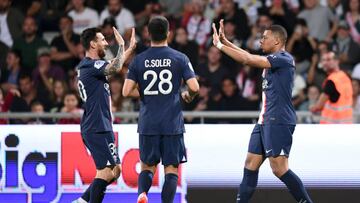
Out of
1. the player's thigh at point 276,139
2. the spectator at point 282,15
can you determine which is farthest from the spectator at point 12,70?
the player's thigh at point 276,139

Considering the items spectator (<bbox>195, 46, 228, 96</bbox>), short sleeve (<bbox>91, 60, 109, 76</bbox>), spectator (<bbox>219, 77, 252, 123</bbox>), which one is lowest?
spectator (<bbox>219, 77, 252, 123</bbox>)

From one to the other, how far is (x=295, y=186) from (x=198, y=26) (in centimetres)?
777

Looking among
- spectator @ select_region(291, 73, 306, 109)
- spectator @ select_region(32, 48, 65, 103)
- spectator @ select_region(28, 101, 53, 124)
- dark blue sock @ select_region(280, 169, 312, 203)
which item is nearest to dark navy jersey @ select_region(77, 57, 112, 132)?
dark blue sock @ select_region(280, 169, 312, 203)

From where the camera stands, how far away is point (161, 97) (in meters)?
12.6

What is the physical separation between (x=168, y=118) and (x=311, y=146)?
6.83 ft

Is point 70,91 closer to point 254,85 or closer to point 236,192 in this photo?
point 254,85

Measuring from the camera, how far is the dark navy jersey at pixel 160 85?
41.2 ft

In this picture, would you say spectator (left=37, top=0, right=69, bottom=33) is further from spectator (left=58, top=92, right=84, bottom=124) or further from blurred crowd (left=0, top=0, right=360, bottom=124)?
spectator (left=58, top=92, right=84, bottom=124)

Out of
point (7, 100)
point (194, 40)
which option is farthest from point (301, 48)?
point (7, 100)

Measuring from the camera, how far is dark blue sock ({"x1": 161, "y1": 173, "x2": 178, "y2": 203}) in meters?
12.6

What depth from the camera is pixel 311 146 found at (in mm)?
13852

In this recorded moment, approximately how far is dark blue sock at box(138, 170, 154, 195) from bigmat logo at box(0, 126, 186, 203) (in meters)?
1.05

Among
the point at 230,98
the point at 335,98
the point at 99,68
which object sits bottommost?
the point at 230,98

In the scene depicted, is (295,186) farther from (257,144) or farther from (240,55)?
(240,55)
